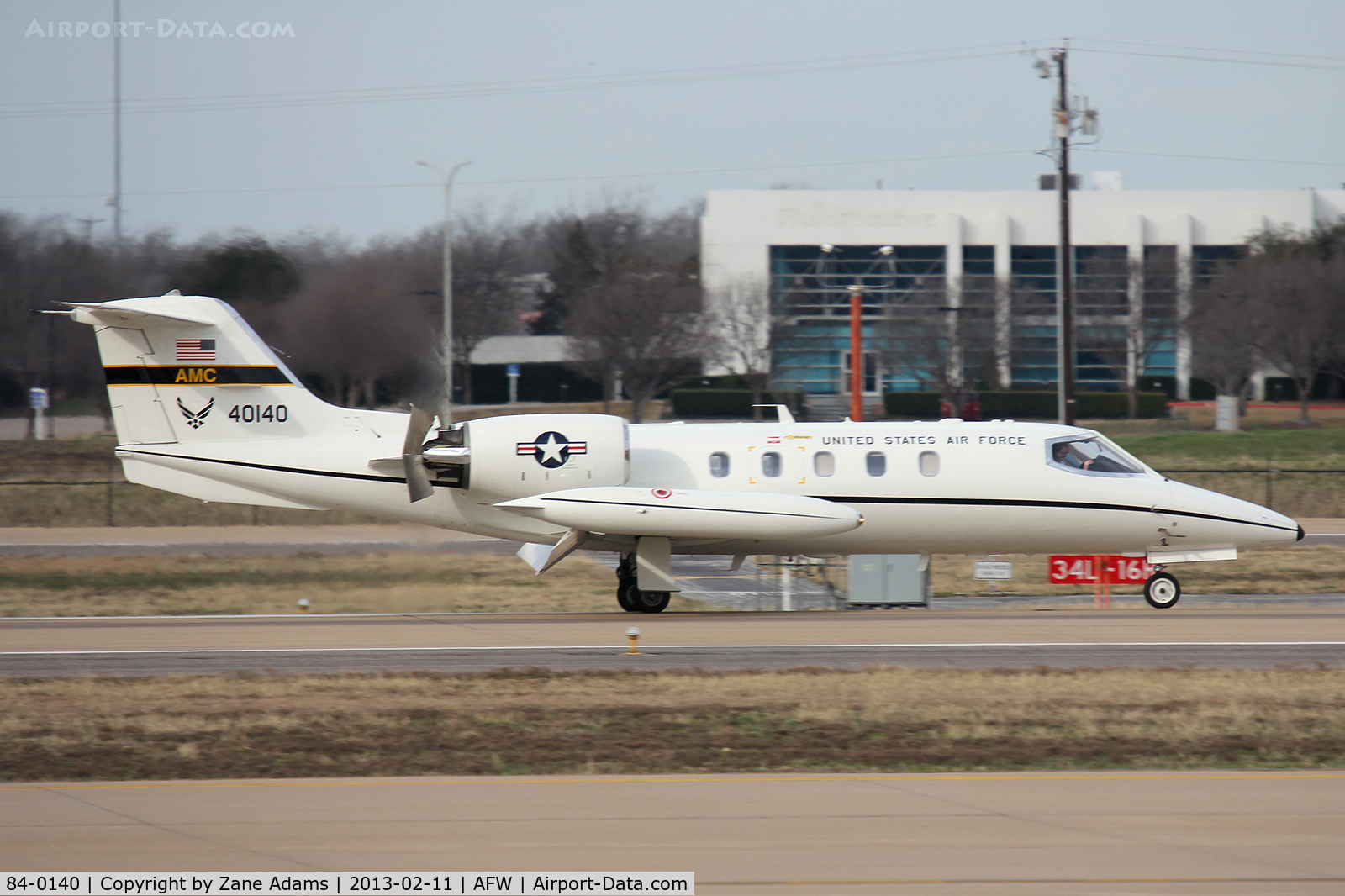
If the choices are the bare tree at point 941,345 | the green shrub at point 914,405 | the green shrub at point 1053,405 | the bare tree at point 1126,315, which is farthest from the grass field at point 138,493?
the bare tree at point 1126,315

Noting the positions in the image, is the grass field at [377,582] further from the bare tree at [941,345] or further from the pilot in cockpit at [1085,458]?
the bare tree at [941,345]

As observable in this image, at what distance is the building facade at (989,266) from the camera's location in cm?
5972

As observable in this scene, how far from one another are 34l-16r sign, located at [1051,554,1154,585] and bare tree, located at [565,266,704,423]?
88.0 feet

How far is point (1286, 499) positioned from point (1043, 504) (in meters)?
20.4

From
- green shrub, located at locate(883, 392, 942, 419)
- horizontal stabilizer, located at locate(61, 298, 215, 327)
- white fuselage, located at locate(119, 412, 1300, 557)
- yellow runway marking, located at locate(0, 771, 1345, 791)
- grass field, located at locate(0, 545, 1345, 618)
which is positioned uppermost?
horizontal stabilizer, located at locate(61, 298, 215, 327)

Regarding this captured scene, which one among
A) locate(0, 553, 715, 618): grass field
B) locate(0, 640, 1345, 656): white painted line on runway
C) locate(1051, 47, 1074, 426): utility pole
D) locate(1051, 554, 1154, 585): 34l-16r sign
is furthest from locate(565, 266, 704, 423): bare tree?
locate(0, 640, 1345, 656): white painted line on runway

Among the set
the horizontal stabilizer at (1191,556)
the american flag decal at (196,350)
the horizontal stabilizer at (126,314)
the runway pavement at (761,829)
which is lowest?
the runway pavement at (761,829)

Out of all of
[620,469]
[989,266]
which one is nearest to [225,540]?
[620,469]

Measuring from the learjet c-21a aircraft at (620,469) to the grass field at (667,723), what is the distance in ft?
19.2

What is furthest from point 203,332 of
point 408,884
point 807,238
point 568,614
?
point 807,238

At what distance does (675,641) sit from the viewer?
1698cm

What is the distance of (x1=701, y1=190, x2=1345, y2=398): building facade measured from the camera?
59719mm

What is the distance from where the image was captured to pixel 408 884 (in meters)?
6.88

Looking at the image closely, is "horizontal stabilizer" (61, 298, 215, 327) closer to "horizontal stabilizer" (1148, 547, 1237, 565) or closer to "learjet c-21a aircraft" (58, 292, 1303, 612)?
"learjet c-21a aircraft" (58, 292, 1303, 612)
